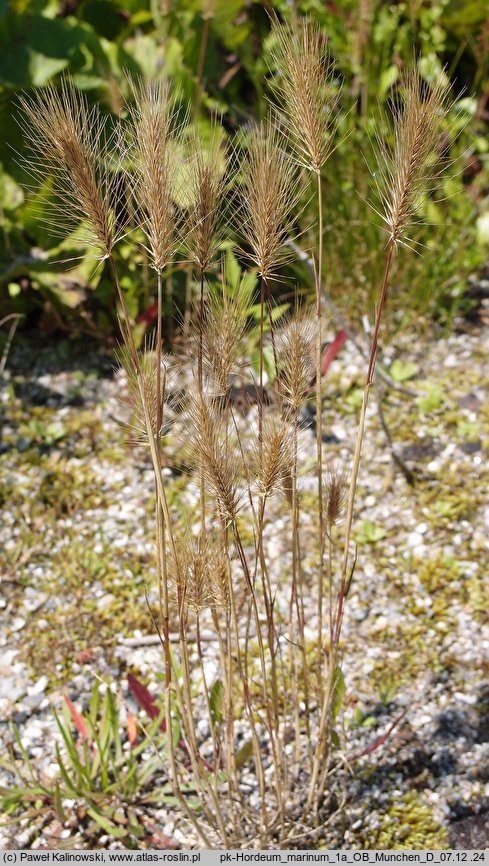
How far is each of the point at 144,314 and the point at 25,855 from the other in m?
1.51

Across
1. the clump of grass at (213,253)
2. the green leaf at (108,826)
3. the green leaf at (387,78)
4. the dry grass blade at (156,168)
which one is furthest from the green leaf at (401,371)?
the dry grass blade at (156,168)

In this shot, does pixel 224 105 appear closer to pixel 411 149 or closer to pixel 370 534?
pixel 370 534

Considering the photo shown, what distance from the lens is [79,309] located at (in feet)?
9.10

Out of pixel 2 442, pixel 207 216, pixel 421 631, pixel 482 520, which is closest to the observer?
pixel 207 216

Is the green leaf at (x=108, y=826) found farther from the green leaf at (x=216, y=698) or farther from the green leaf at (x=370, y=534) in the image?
the green leaf at (x=370, y=534)

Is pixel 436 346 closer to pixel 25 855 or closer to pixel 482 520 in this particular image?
pixel 482 520

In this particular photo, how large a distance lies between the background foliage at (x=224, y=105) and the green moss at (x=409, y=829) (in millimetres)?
1417

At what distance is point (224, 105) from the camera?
3055 mm

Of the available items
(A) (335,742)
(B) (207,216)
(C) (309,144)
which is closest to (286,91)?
(C) (309,144)

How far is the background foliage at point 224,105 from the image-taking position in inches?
103

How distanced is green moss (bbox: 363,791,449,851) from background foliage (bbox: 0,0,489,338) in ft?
4.65

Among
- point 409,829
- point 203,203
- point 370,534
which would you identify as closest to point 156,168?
→ point 203,203

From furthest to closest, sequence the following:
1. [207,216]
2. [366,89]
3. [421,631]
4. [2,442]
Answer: [366,89], [2,442], [421,631], [207,216]

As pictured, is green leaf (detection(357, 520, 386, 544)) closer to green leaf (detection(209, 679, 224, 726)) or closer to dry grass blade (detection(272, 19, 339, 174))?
green leaf (detection(209, 679, 224, 726))
